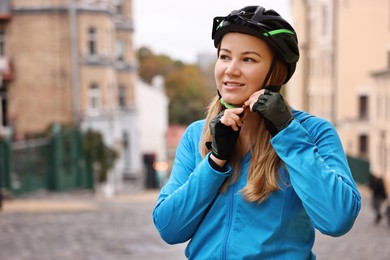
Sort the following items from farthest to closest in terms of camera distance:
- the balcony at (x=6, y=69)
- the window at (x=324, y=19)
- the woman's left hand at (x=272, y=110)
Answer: the window at (x=324, y=19) → the balcony at (x=6, y=69) → the woman's left hand at (x=272, y=110)

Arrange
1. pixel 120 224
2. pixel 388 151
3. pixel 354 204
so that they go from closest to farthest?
pixel 354 204
pixel 120 224
pixel 388 151

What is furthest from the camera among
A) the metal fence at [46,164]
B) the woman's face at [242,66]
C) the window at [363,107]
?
the window at [363,107]

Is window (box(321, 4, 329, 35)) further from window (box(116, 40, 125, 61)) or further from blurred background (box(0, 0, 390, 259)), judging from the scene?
window (box(116, 40, 125, 61))

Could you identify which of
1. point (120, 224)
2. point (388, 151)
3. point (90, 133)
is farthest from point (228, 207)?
point (388, 151)

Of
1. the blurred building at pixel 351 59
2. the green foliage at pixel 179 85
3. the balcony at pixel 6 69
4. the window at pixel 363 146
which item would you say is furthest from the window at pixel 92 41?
the green foliage at pixel 179 85

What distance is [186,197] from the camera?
282 cm

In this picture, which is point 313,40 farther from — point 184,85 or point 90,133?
point 184,85

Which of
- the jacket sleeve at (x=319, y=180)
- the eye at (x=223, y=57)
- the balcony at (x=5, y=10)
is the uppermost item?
the balcony at (x=5, y=10)

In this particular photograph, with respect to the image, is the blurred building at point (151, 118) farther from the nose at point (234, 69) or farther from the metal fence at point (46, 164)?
the nose at point (234, 69)

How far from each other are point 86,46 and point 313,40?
78.9ft

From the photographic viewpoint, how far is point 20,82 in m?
37.0

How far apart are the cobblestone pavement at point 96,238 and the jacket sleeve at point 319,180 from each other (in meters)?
7.21

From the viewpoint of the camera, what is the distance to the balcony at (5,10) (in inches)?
1437

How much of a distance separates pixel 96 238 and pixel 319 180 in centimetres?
1000
